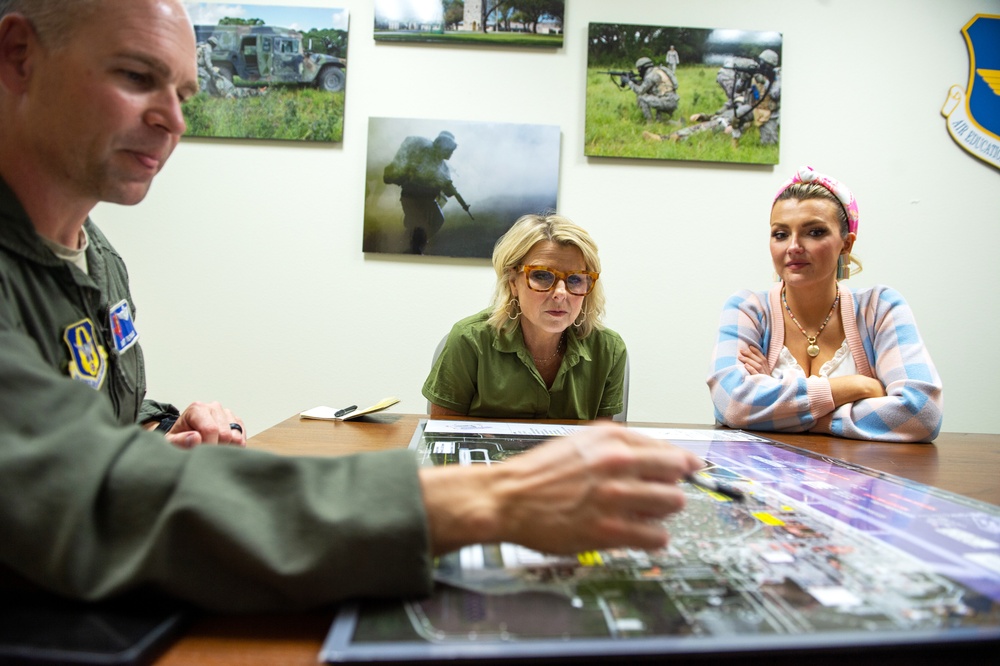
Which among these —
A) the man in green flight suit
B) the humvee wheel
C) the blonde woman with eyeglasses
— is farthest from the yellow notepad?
the humvee wheel

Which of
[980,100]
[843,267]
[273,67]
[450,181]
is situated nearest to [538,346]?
[843,267]

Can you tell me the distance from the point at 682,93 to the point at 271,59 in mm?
1817

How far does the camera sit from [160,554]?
15.2 inches

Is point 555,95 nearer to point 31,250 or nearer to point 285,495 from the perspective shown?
point 31,250

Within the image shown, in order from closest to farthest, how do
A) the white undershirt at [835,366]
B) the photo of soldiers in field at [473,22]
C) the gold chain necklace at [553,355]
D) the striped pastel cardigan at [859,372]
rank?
the striped pastel cardigan at [859,372] < the white undershirt at [835,366] < the gold chain necklace at [553,355] < the photo of soldiers in field at [473,22]

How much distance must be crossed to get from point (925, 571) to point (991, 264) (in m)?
2.97

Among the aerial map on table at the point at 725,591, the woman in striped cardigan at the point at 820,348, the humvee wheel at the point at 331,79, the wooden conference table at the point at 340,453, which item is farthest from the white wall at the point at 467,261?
the aerial map on table at the point at 725,591

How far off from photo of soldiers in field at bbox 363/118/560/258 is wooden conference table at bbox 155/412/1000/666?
1288mm

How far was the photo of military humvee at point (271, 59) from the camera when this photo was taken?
8.48ft

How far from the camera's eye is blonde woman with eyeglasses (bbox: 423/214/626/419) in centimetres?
174

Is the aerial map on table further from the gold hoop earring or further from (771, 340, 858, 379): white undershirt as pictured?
the gold hoop earring

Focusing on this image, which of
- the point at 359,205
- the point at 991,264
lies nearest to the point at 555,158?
the point at 359,205

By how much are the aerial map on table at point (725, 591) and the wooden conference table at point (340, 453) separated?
4cm

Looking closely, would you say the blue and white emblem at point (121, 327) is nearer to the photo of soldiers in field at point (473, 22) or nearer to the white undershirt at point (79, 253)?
the white undershirt at point (79, 253)
